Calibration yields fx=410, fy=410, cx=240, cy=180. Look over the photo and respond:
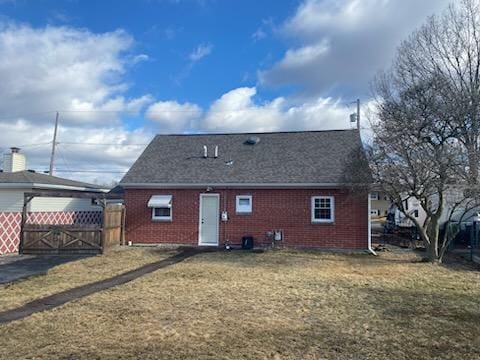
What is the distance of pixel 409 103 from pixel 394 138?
1595 mm

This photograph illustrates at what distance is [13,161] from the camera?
2344 cm

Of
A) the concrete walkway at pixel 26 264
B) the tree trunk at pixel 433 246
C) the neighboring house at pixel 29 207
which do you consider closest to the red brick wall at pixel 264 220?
the tree trunk at pixel 433 246

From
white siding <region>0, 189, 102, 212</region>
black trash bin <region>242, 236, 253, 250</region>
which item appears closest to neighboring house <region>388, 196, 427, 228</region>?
black trash bin <region>242, 236, 253, 250</region>

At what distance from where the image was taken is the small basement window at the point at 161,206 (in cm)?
1759

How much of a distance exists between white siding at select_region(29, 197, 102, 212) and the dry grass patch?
5747 millimetres

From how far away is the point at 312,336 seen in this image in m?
5.92

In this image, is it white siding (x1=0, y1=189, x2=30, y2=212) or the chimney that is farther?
the chimney

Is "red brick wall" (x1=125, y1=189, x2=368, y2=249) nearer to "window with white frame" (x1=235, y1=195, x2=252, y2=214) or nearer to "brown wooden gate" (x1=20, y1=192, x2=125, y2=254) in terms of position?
"window with white frame" (x1=235, y1=195, x2=252, y2=214)

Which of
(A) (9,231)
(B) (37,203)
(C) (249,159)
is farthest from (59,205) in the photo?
(C) (249,159)

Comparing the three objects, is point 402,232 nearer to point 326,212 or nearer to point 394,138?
point 326,212

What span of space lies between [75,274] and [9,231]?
19.5 feet

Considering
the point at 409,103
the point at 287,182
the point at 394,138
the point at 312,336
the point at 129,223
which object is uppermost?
the point at 409,103

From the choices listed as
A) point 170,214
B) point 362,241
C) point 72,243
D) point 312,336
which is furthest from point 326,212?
point 312,336

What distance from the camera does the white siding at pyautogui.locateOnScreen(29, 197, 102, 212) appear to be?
1909 centimetres
